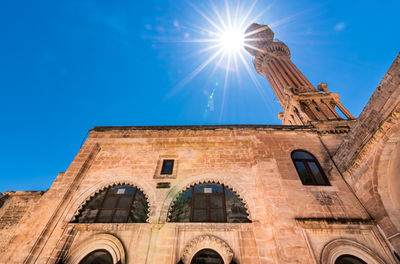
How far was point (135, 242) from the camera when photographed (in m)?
6.15

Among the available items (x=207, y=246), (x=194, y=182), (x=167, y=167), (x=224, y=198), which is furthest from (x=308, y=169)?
(x=167, y=167)

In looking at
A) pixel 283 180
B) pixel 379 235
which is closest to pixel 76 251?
pixel 283 180

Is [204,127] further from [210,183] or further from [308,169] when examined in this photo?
[308,169]

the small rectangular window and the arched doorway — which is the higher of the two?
the small rectangular window

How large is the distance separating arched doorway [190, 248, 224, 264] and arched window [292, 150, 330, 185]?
15.3 ft

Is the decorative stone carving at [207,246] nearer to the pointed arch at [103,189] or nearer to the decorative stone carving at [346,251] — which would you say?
the pointed arch at [103,189]

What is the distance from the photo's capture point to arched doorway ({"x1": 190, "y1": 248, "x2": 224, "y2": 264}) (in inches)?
229

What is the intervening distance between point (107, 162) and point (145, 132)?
2385 millimetres

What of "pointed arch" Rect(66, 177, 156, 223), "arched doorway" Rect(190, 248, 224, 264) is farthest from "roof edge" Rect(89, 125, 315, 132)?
"arched doorway" Rect(190, 248, 224, 264)

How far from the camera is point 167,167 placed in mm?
8633

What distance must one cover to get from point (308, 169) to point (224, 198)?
4.14 metres

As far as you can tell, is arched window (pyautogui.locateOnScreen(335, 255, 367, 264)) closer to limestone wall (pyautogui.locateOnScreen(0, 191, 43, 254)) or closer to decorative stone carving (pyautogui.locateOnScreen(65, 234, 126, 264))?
decorative stone carving (pyautogui.locateOnScreen(65, 234, 126, 264))

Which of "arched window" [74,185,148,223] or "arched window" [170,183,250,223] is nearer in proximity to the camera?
"arched window" [170,183,250,223]

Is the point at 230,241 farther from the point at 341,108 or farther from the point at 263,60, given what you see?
the point at 263,60
